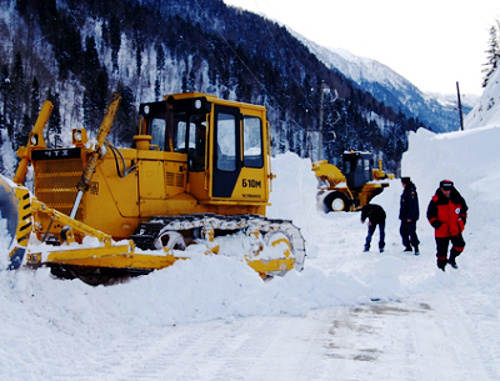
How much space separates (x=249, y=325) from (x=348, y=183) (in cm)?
2312

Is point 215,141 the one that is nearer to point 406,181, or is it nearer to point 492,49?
point 406,181

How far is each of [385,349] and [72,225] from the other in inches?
148

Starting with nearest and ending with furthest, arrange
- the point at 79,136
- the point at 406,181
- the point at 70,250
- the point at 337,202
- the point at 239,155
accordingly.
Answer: the point at 70,250 → the point at 79,136 → the point at 239,155 → the point at 406,181 → the point at 337,202

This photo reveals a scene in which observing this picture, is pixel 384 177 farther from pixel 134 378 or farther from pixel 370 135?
pixel 370 135

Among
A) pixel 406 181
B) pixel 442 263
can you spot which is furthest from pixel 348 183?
pixel 442 263

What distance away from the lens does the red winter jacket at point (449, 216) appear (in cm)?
893

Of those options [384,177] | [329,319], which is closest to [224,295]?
[329,319]

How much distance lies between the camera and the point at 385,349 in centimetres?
457

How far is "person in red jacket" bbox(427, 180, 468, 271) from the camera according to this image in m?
8.90

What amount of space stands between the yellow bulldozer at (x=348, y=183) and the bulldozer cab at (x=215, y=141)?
17229 millimetres

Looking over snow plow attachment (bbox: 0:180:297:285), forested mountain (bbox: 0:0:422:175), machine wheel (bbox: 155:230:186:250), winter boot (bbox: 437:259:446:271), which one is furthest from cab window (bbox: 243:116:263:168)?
forested mountain (bbox: 0:0:422:175)

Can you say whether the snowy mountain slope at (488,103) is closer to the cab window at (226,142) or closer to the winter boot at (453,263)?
the winter boot at (453,263)

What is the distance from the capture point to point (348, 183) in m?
28.0

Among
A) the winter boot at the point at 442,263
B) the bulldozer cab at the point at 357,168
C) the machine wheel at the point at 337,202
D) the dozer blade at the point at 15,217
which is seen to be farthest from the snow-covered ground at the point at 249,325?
the bulldozer cab at the point at 357,168
